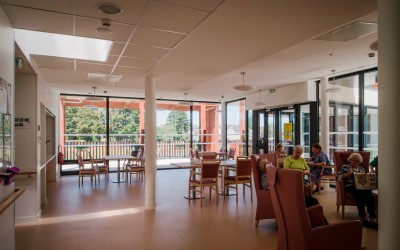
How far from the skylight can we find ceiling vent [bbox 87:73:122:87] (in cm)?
142

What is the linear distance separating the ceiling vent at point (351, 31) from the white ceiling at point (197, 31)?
0.33 ft

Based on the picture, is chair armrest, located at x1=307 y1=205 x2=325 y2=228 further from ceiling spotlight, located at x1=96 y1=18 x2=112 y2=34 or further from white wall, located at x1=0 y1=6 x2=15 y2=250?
white wall, located at x1=0 y1=6 x2=15 y2=250

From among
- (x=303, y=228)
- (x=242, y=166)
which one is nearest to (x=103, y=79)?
(x=242, y=166)

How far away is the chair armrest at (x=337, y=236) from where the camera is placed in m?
2.52

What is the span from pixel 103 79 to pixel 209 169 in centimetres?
324

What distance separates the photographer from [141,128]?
1227 cm

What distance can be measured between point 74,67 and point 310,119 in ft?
20.3

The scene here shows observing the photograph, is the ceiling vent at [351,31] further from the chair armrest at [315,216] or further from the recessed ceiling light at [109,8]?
the recessed ceiling light at [109,8]

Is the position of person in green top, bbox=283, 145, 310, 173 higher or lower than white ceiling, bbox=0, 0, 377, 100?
lower

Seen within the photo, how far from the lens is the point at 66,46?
4.50 metres

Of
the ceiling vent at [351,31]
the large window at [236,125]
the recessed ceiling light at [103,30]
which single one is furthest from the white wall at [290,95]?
the recessed ceiling light at [103,30]

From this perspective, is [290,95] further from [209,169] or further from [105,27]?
[105,27]

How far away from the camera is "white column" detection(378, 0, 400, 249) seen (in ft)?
5.92

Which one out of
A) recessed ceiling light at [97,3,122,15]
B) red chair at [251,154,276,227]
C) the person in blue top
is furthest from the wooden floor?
recessed ceiling light at [97,3,122,15]
